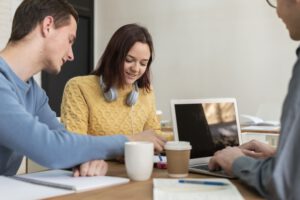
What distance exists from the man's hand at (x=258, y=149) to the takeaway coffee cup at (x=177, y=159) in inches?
8.3

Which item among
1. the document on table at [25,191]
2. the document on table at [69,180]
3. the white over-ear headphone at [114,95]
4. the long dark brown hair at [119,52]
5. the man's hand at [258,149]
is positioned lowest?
the document on table at [69,180]

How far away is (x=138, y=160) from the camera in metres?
1.12

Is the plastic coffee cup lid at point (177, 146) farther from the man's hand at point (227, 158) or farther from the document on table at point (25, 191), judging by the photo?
the document on table at point (25, 191)

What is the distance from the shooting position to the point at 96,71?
79.0 inches

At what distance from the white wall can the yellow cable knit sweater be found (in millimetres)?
2305

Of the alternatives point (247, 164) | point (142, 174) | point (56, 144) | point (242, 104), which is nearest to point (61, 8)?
point (56, 144)

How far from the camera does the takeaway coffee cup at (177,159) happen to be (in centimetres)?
118

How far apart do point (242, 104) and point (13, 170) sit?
332 centimetres

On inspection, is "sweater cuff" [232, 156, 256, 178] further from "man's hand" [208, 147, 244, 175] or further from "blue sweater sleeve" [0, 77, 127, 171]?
"blue sweater sleeve" [0, 77, 127, 171]

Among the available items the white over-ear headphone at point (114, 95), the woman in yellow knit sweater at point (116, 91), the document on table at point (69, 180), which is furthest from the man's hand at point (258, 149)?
the white over-ear headphone at point (114, 95)

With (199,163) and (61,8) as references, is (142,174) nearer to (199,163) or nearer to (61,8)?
(199,163)

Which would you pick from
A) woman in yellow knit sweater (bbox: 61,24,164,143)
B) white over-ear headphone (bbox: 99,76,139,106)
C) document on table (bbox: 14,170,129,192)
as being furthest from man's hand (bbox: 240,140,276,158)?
white over-ear headphone (bbox: 99,76,139,106)

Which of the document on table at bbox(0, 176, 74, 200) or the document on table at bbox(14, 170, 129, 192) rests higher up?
the document on table at bbox(0, 176, 74, 200)

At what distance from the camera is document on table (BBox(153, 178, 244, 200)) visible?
36.4 inches
